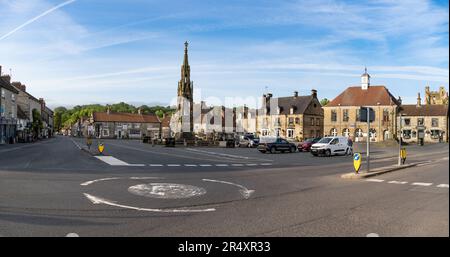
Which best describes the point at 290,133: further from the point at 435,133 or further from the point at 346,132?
the point at 435,133

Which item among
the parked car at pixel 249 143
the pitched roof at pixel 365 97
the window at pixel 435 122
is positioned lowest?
the parked car at pixel 249 143

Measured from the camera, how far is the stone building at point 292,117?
2921 inches

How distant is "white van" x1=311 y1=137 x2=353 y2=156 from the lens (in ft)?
103

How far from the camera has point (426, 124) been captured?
79062 mm

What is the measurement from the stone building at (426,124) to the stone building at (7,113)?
73305 millimetres

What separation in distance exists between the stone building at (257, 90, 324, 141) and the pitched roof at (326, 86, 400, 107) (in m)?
5.26

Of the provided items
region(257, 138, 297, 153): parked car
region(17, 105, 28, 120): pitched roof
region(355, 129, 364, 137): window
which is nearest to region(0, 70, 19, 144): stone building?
region(17, 105, 28, 120): pitched roof

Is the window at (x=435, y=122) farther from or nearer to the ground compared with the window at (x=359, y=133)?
farther from the ground

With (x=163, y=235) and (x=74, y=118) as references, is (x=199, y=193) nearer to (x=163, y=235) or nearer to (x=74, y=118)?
(x=163, y=235)

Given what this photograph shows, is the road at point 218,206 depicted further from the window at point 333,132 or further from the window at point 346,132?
the window at point 333,132

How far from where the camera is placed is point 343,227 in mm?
Result: 6902

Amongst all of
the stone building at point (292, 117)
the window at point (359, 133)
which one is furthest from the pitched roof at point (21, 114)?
the window at point (359, 133)

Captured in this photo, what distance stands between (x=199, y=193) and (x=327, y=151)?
74.7 ft

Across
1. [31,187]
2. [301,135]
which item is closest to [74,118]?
[301,135]
